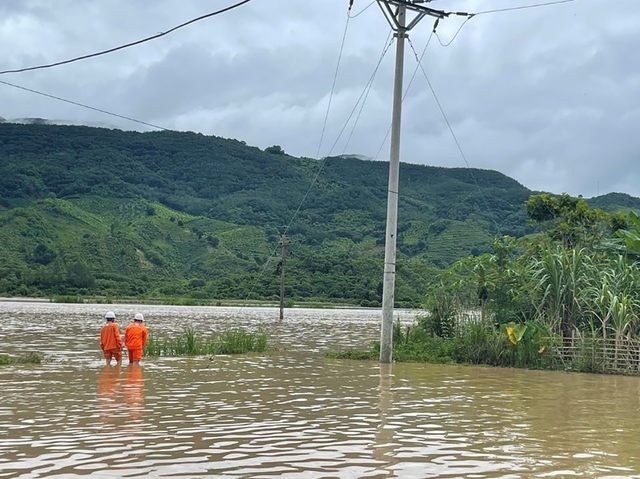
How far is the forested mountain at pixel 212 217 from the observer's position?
96.2 metres

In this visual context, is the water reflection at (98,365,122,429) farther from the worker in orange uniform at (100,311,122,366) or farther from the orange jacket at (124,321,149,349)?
the orange jacket at (124,321,149,349)

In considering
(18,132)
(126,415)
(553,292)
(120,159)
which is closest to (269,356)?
(553,292)

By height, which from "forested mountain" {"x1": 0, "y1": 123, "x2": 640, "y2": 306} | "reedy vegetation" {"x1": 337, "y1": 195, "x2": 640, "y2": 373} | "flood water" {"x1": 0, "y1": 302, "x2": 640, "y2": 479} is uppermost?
"forested mountain" {"x1": 0, "y1": 123, "x2": 640, "y2": 306}

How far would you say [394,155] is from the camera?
1916cm

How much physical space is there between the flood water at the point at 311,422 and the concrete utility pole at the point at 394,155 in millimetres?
1195

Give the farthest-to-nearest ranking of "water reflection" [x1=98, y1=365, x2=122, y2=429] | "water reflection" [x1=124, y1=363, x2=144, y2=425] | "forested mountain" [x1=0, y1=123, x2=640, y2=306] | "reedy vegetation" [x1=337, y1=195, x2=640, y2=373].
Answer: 1. "forested mountain" [x1=0, y1=123, x2=640, y2=306]
2. "reedy vegetation" [x1=337, y1=195, x2=640, y2=373]
3. "water reflection" [x1=124, y1=363, x2=144, y2=425]
4. "water reflection" [x1=98, y1=365, x2=122, y2=429]

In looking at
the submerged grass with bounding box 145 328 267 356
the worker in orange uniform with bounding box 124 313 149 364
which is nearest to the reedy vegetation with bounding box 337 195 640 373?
the submerged grass with bounding box 145 328 267 356

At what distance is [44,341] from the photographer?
26.4 metres

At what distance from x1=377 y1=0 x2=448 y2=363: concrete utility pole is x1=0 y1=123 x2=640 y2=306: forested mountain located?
5266 centimetres

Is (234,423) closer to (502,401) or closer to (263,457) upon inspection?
(263,457)

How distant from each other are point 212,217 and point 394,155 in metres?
119

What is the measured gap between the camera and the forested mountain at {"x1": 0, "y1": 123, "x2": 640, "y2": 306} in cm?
9625

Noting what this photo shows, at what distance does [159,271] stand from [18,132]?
61.8 m

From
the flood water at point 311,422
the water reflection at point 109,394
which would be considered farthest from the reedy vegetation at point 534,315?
the water reflection at point 109,394
